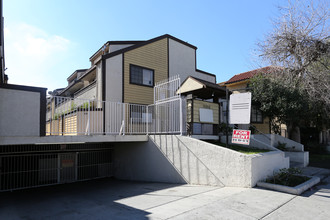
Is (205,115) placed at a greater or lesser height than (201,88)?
lesser

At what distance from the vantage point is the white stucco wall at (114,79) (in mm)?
12086

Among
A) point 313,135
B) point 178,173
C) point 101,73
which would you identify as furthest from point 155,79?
point 313,135

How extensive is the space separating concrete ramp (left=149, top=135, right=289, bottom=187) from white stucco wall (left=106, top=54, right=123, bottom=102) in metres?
4.03

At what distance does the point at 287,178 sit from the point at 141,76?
9.23 metres

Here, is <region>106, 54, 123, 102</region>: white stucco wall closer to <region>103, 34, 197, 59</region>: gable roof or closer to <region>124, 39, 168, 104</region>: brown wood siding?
<region>103, 34, 197, 59</region>: gable roof

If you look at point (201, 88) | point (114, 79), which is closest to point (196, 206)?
point (201, 88)

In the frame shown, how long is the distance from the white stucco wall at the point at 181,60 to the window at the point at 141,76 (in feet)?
5.46

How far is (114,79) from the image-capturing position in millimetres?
12336

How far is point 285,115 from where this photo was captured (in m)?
13.7

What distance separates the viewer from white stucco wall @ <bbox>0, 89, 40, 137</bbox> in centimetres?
660

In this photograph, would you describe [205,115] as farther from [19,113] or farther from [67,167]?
[67,167]

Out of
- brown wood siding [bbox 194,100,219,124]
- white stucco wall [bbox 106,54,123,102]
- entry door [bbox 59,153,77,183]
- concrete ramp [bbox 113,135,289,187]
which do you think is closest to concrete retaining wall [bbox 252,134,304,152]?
brown wood siding [bbox 194,100,219,124]

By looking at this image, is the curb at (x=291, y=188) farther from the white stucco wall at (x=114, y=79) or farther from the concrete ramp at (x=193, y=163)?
the white stucco wall at (x=114, y=79)

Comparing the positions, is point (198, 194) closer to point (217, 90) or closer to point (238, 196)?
point (238, 196)
